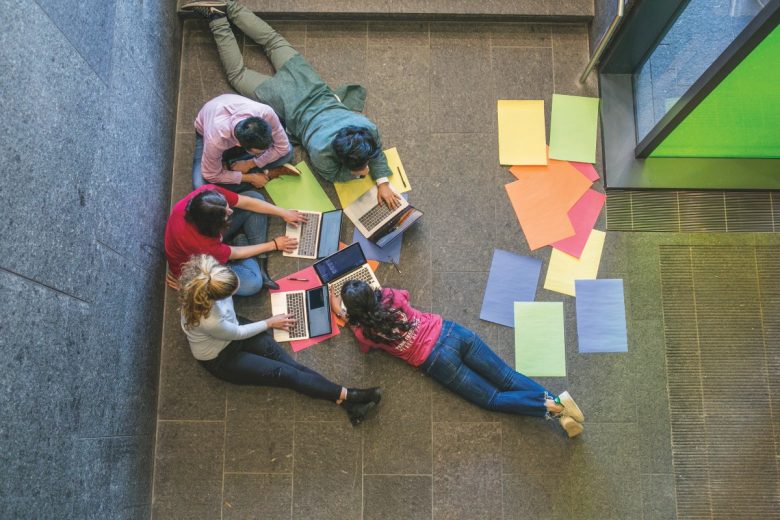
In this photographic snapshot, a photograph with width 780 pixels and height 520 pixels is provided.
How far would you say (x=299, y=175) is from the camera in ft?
9.30

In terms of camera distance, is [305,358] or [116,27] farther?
[305,358]

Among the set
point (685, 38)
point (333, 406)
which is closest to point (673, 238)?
point (685, 38)

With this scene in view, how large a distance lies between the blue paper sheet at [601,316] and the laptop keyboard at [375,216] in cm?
98

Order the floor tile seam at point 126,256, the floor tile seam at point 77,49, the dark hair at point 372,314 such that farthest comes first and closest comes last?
the dark hair at point 372,314, the floor tile seam at point 126,256, the floor tile seam at point 77,49

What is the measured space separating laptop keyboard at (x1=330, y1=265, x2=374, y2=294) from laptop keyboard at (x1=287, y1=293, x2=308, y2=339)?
0.16 meters

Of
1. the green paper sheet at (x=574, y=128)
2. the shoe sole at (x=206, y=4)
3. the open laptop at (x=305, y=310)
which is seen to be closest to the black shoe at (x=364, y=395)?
Answer: the open laptop at (x=305, y=310)

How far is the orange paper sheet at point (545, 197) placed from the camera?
9.23ft

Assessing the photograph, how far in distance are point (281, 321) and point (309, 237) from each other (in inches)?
Answer: 17.0

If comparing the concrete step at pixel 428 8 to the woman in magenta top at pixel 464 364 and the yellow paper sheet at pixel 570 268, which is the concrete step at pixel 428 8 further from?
the woman in magenta top at pixel 464 364

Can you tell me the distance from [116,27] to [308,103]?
2.81 ft

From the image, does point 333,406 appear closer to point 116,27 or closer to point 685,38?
point 116,27

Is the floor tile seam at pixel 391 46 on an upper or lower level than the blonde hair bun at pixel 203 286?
upper

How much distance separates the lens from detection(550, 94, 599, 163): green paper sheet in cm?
287

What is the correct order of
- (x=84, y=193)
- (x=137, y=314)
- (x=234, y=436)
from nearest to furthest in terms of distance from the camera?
(x=84, y=193), (x=137, y=314), (x=234, y=436)
